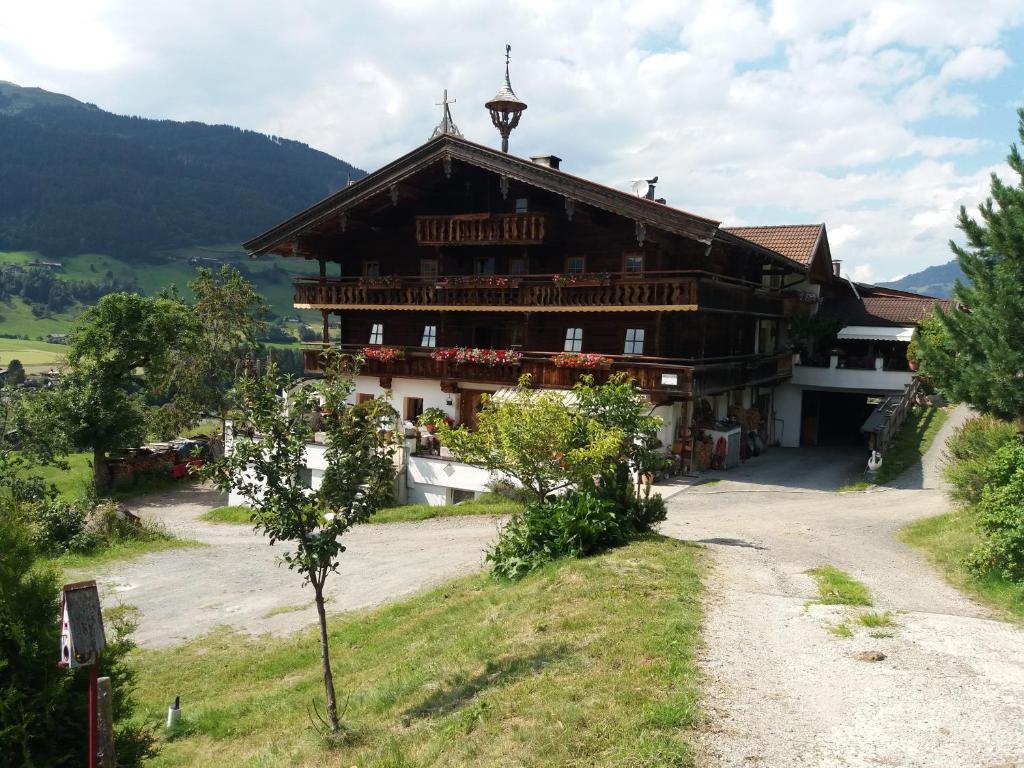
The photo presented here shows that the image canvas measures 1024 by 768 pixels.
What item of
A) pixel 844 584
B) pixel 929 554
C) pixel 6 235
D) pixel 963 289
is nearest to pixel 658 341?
pixel 963 289

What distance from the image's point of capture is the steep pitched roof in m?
23.7

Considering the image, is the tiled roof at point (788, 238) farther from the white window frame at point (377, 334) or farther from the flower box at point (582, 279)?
the white window frame at point (377, 334)

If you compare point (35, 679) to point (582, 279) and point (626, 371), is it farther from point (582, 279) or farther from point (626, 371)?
point (582, 279)

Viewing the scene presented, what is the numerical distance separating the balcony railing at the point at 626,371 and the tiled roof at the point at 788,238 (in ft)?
15.0

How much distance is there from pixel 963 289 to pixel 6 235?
207 meters

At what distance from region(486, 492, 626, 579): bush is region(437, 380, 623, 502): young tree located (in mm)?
450

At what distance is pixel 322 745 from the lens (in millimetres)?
8516

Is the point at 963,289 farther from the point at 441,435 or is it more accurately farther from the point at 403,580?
the point at 403,580

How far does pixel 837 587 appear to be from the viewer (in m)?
12.1

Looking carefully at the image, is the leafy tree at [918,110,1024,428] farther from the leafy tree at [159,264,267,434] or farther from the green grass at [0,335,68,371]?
the green grass at [0,335,68,371]

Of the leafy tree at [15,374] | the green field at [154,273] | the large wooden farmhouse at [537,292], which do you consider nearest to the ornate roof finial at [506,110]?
the large wooden farmhouse at [537,292]

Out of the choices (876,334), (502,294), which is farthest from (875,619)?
(876,334)

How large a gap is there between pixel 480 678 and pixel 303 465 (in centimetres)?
335

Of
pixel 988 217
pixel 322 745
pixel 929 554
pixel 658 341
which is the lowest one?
pixel 322 745
